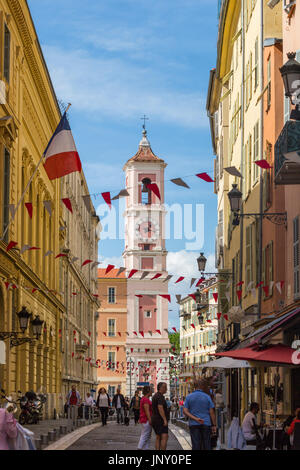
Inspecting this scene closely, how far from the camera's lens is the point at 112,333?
113 m

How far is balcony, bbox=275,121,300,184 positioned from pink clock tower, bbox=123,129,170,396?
90684 mm

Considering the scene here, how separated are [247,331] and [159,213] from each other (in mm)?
77430

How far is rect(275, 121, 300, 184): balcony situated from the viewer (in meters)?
17.6

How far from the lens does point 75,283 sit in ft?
209

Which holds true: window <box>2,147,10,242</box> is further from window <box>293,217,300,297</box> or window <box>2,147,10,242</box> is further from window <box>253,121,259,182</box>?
window <box>293,217,300,297</box>

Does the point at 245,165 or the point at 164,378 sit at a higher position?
the point at 245,165

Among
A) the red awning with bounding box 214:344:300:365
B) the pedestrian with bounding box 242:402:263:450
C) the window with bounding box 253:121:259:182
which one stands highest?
the window with bounding box 253:121:259:182

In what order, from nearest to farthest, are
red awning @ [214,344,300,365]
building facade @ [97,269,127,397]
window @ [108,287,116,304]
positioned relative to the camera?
red awning @ [214,344,300,365] < building facade @ [97,269,127,397] < window @ [108,287,116,304]

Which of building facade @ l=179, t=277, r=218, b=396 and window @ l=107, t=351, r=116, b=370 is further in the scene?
window @ l=107, t=351, r=116, b=370

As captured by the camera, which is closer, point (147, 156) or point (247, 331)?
point (247, 331)

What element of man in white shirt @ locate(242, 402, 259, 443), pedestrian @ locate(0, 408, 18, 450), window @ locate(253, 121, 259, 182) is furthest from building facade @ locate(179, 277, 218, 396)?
pedestrian @ locate(0, 408, 18, 450)

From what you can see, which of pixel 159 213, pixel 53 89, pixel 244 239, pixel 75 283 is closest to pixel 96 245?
pixel 159 213

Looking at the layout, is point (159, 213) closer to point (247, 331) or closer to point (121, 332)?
point (121, 332)
